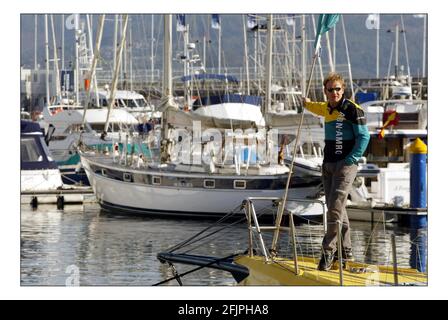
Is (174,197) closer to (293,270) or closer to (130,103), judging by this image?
(293,270)

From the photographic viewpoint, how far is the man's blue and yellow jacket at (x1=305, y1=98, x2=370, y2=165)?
1327 centimetres

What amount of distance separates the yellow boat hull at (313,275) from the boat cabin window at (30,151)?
29.6 m

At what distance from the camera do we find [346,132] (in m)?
13.3

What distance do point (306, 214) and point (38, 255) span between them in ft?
33.8

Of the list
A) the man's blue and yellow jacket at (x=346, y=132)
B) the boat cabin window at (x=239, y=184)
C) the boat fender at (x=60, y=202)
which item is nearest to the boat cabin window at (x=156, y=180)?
the boat cabin window at (x=239, y=184)

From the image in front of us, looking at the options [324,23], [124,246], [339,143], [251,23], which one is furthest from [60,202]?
[339,143]

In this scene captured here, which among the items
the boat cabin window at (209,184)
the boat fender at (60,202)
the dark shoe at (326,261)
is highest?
the dark shoe at (326,261)

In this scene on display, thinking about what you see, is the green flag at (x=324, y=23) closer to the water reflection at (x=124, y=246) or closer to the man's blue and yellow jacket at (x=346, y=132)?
the man's blue and yellow jacket at (x=346, y=132)

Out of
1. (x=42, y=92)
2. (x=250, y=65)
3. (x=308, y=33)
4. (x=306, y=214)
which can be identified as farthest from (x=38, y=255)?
(x=42, y=92)

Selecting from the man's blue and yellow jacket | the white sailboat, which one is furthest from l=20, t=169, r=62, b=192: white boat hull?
the man's blue and yellow jacket

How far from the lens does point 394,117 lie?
44.8m

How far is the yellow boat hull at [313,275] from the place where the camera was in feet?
43.3

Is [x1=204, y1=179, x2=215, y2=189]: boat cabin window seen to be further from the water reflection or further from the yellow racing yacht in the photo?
the yellow racing yacht
